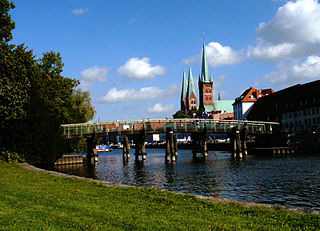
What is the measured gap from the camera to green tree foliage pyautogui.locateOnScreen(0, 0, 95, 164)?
30422 mm

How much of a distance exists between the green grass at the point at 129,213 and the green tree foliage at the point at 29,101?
17451 mm

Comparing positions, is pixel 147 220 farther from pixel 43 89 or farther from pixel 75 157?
pixel 75 157

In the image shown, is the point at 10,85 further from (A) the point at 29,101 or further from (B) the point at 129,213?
(B) the point at 129,213

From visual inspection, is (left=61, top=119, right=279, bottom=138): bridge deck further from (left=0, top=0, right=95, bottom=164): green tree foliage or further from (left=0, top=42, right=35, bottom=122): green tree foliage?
(left=0, top=42, right=35, bottom=122): green tree foliage

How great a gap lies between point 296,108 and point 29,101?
80.6m

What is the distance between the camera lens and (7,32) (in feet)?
108

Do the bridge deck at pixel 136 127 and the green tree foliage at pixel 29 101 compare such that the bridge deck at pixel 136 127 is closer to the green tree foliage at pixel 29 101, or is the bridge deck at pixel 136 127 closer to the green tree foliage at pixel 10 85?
the green tree foliage at pixel 29 101

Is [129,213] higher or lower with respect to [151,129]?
lower

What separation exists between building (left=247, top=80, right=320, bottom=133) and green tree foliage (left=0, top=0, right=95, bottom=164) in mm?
62371

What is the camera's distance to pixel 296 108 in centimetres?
9962

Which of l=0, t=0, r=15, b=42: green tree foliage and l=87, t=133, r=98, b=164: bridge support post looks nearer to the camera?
l=0, t=0, r=15, b=42: green tree foliage

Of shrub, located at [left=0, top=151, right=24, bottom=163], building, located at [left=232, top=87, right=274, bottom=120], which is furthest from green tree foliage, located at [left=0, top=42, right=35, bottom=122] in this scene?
building, located at [left=232, top=87, right=274, bottom=120]

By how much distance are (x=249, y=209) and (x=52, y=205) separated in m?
6.55

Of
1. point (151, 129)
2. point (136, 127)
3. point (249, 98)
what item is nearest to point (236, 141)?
point (151, 129)
